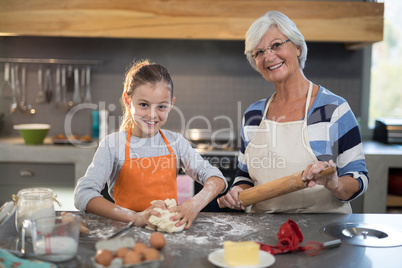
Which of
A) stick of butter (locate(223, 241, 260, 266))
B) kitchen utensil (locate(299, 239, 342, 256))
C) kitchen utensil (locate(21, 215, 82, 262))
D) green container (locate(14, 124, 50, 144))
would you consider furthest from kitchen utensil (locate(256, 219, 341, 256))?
green container (locate(14, 124, 50, 144))

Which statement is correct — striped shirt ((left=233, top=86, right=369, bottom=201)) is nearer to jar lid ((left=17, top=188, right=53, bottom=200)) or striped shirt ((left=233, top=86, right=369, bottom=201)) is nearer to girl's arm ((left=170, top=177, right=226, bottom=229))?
girl's arm ((left=170, top=177, right=226, bottom=229))

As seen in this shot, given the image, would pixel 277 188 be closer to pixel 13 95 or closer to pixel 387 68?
pixel 387 68

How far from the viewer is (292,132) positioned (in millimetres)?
1684

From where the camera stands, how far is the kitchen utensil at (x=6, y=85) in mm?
3324

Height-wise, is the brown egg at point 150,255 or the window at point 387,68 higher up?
the window at point 387,68

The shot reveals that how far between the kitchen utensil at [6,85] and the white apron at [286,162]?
239cm

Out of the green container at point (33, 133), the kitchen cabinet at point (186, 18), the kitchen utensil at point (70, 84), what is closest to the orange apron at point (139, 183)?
the kitchen cabinet at point (186, 18)

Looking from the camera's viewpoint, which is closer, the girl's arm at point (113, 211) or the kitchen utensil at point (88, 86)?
the girl's arm at point (113, 211)

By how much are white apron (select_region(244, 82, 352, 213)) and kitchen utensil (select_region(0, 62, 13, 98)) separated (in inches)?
94.0

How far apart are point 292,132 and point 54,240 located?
3.38 ft

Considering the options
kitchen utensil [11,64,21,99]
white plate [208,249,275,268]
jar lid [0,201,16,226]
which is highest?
kitchen utensil [11,64,21,99]

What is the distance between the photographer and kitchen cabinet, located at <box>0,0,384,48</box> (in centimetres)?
280

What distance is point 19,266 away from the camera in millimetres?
922

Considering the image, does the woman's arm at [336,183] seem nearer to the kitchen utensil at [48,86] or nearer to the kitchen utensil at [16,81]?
the kitchen utensil at [48,86]
